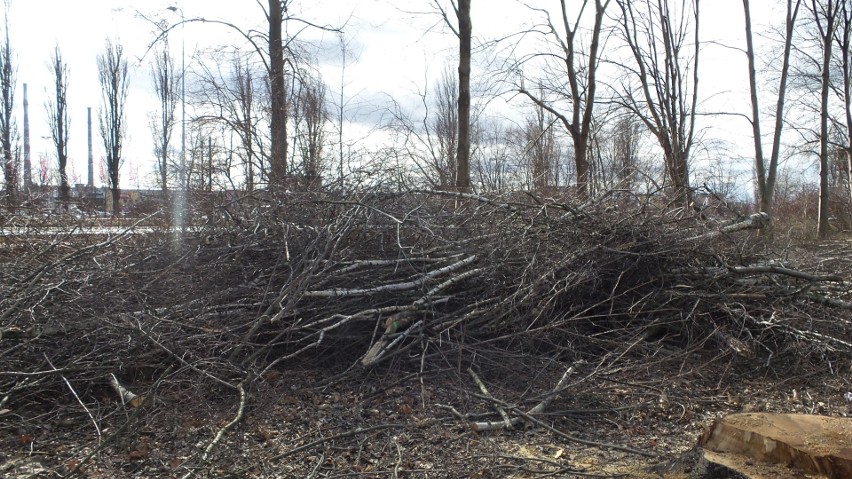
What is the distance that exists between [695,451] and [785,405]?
5.91 ft

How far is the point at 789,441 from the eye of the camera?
7.93 feet

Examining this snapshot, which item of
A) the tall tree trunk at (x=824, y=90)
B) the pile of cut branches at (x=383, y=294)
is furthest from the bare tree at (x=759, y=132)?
the pile of cut branches at (x=383, y=294)

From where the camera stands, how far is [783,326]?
4.91m

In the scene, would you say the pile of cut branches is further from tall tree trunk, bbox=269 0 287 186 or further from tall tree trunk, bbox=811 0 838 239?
tall tree trunk, bbox=811 0 838 239

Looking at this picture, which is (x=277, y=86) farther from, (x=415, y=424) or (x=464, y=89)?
→ (x=415, y=424)

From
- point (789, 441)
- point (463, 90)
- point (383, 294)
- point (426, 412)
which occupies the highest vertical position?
point (463, 90)

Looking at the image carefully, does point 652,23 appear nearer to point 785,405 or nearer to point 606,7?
point 606,7

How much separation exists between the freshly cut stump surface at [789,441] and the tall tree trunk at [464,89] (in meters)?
7.94

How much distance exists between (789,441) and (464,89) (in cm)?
901

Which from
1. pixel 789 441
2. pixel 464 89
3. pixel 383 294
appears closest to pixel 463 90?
pixel 464 89

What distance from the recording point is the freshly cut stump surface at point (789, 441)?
2291 millimetres

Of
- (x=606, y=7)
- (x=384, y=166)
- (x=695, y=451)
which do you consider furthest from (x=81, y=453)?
(x=606, y=7)

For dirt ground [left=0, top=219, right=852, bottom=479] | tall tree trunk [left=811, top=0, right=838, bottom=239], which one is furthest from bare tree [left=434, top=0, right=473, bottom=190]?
tall tree trunk [left=811, top=0, right=838, bottom=239]

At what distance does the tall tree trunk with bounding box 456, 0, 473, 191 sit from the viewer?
1057 centimetres
